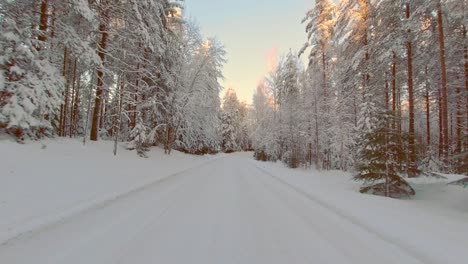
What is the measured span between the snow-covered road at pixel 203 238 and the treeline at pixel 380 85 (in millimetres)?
4674

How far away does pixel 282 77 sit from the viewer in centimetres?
3688

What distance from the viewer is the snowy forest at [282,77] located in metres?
9.63

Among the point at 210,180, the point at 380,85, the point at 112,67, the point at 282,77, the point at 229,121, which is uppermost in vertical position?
the point at 282,77

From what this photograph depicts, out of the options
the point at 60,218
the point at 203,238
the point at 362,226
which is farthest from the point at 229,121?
the point at 203,238

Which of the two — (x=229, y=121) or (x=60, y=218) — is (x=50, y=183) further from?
(x=229, y=121)

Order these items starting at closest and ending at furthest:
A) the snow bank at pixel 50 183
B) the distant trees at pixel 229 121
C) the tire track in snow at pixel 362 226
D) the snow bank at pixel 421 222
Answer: the tire track in snow at pixel 362 226 < the snow bank at pixel 421 222 < the snow bank at pixel 50 183 < the distant trees at pixel 229 121

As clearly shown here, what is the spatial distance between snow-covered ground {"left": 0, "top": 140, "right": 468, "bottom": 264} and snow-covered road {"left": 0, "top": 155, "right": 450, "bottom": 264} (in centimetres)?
2

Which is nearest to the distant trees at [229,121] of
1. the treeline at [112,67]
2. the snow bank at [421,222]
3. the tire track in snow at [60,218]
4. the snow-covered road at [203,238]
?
the treeline at [112,67]

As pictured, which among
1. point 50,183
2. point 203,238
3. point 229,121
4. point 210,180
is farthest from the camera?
point 229,121

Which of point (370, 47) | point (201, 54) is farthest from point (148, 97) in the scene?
point (370, 47)

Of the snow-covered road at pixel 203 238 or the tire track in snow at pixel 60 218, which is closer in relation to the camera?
the snow-covered road at pixel 203 238

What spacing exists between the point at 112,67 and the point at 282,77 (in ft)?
80.0

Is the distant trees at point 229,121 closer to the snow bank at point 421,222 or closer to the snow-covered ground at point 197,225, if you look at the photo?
the snow-covered ground at point 197,225

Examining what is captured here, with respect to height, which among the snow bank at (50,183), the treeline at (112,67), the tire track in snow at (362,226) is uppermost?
the treeline at (112,67)
